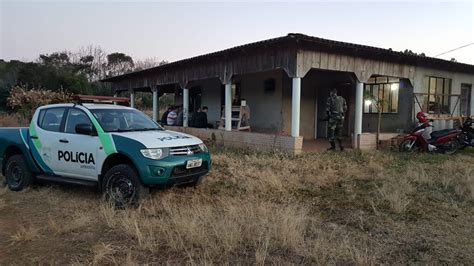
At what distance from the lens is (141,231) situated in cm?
443

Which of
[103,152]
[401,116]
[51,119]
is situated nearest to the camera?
[103,152]

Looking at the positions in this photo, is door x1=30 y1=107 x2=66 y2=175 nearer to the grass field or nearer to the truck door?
the truck door

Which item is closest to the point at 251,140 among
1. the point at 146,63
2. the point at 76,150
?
the point at 76,150

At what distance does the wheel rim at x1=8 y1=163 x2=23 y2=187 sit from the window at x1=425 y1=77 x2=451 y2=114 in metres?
13.7

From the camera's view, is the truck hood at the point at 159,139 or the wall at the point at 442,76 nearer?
the truck hood at the point at 159,139

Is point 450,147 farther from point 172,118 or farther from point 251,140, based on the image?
point 172,118

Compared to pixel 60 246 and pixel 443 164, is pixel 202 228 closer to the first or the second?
pixel 60 246

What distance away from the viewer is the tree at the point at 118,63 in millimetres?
49938

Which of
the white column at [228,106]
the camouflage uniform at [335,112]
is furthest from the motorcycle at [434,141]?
the white column at [228,106]

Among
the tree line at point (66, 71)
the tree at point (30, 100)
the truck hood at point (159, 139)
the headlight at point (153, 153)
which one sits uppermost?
the tree line at point (66, 71)

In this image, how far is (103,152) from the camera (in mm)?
5668

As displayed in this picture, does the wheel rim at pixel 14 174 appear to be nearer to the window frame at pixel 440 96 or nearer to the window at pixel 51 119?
the window at pixel 51 119

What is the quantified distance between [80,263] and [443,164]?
872 centimetres

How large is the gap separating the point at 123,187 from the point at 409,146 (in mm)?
9251
